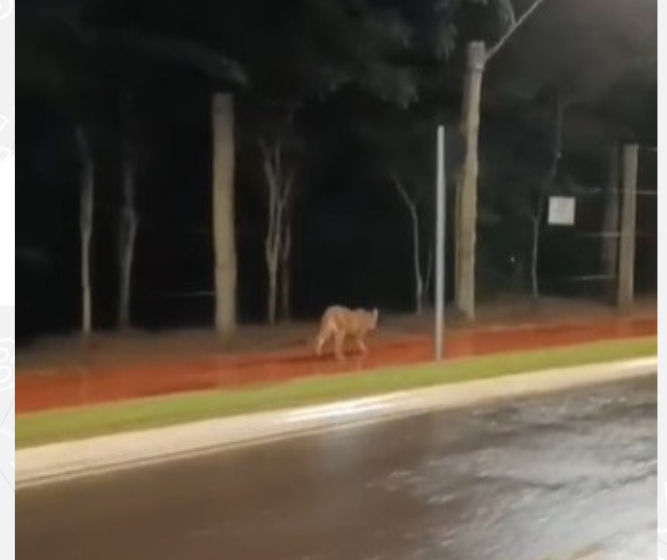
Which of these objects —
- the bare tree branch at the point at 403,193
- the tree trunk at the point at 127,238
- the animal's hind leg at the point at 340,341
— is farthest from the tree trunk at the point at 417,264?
the tree trunk at the point at 127,238

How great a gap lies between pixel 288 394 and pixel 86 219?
28 cm

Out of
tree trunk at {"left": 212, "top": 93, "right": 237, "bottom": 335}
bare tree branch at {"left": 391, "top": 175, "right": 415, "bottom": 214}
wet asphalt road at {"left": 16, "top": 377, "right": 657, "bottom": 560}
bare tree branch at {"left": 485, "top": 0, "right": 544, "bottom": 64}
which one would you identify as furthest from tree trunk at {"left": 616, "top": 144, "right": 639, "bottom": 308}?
tree trunk at {"left": 212, "top": 93, "right": 237, "bottom": 335}

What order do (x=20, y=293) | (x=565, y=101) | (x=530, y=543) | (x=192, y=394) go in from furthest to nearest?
1. (x=565, y=101)
2. (x=530, y=543)
3. (x=192, y=394)
4. (x=20, y=293)

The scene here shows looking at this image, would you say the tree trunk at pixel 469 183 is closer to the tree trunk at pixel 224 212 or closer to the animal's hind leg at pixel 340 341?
the animal's hind leg at pixel 340 341

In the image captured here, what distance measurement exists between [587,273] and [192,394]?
578 mm

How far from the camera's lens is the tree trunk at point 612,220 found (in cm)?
146

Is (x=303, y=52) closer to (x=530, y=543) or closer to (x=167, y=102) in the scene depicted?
(x=167, y=102)

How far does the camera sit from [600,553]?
1248 millimetres

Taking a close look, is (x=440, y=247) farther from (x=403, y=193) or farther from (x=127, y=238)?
(x=127, y=238)

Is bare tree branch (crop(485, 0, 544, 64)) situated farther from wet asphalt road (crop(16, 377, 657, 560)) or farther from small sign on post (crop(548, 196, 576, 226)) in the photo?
wet asphalt road (crop(16, 377, 657, 560))

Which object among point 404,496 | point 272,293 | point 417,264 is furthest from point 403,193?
point 404,496

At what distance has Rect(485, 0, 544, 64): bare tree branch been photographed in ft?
4.33

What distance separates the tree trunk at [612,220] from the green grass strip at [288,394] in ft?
0.31

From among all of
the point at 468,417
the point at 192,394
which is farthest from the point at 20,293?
the point at 468,417
